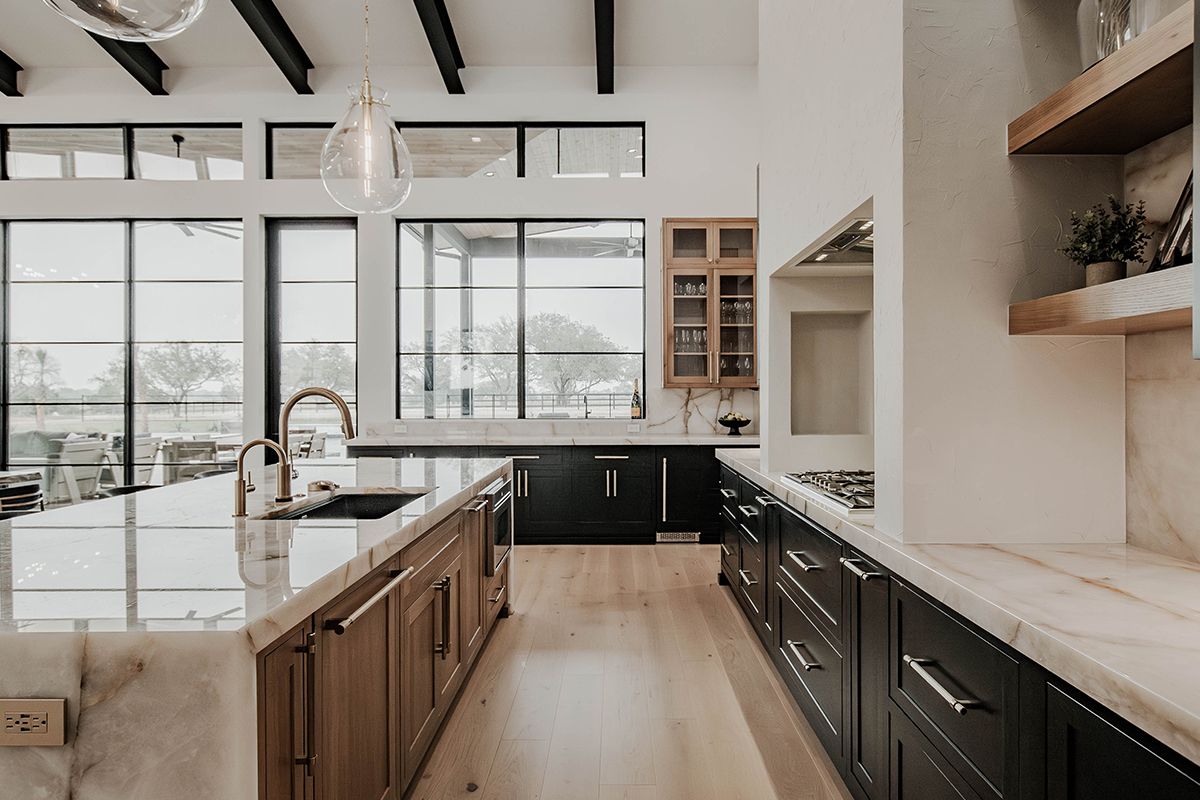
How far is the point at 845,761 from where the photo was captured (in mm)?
1780

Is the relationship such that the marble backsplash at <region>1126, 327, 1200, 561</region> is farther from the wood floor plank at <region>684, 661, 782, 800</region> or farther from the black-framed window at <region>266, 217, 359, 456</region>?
the black-framed window at <region>266, 217, 359, 456</region>

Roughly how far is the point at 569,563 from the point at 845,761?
2840 mm

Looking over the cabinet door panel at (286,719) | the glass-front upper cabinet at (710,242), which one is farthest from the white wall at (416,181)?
the cabinet door panel at (286,719)

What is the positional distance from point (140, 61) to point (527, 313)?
3.94 m

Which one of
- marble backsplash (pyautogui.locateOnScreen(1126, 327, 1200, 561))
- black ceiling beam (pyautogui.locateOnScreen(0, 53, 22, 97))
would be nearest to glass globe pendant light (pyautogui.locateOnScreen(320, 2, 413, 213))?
marble backsplash (pyautogui.locateOnScreen(1126, 327, 1200, 561))

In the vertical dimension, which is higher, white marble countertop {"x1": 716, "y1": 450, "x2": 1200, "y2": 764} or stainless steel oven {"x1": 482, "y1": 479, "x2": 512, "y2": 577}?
white marble countertop {"x1": 716, "y1": 450, "x2": 1200, "y2": 764}

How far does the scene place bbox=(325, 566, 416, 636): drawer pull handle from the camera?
3.98 feet

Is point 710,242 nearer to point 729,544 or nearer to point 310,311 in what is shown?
point 729,544

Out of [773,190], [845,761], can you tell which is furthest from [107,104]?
[845,761]

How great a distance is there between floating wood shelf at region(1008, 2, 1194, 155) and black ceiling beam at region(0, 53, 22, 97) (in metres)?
7.71

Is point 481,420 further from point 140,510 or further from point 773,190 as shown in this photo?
point 140,510

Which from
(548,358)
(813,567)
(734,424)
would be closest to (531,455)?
(548,358)

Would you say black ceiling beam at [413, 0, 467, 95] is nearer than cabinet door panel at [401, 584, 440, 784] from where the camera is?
No

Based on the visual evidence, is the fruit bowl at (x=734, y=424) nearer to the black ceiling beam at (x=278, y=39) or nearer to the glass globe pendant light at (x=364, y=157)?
the glass globe pendant light at (x=364, y=157)
